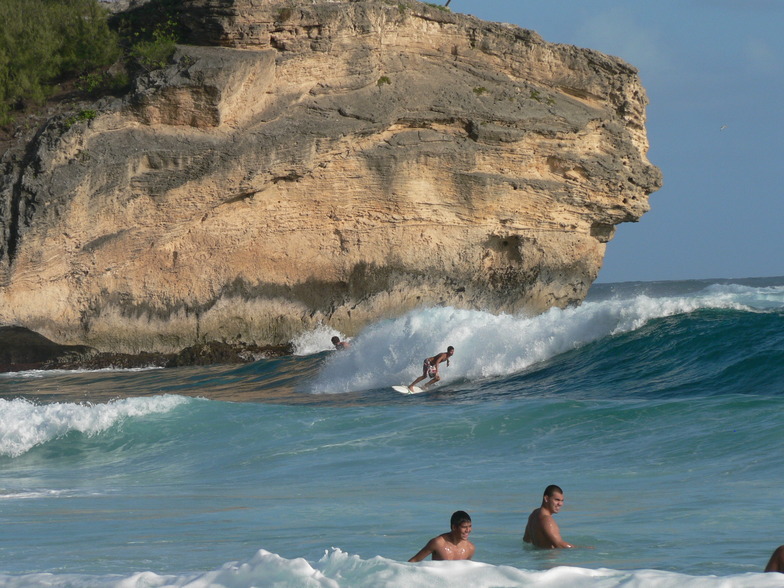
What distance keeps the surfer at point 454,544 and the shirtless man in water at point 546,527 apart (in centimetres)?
74

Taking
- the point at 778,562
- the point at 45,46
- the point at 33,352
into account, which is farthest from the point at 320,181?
the point at 778,562

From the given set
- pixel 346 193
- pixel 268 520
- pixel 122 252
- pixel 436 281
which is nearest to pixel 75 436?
pixel 268 520

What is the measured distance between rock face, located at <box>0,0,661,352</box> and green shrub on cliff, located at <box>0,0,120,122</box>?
2.00 m

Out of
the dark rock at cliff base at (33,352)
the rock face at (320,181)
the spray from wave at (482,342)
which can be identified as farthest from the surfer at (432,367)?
the dark rock at cliff base at (33,352)

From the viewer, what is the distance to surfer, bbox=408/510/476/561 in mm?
5824

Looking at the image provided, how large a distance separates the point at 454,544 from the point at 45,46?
18.6 metres

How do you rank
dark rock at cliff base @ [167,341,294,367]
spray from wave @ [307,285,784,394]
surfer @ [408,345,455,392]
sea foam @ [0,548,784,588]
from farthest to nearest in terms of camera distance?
dark rock at cliff base @ [167,341,294,367] → spray from wave @ [307,285,784,394] → surfer @ [408,345,455,392] → sea foam @ [0,548,784,588]

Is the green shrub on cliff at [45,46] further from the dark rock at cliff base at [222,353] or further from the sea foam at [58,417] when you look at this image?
the sea foam at [58,417]

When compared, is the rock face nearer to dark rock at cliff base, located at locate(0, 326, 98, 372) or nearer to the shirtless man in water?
dark rock at cliff base, located at locate(0, 326, 98, 372)

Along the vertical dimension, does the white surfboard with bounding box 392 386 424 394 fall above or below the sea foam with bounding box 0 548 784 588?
above

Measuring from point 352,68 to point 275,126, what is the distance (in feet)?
7.42

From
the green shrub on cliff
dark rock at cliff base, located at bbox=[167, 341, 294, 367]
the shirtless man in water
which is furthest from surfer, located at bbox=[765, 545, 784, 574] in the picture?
the green shrub on cliff

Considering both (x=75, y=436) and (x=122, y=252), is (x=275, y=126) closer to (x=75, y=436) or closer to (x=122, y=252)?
(x=122, y=252)

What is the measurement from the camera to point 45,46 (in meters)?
21.4
